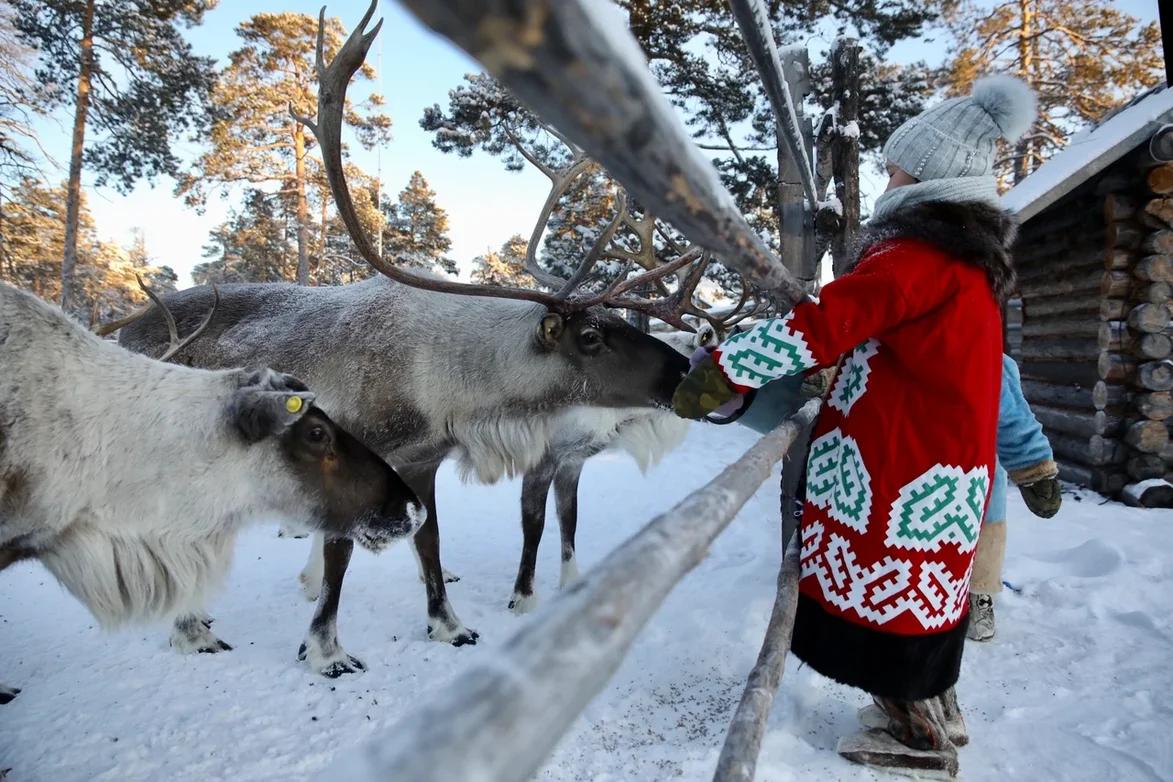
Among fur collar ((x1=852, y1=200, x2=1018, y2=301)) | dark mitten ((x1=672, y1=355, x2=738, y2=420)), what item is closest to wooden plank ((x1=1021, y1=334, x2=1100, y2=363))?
fur collar ((x1=852, y1=200, x2=1018, y2=301))

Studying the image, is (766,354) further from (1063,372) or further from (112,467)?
(1063,372)

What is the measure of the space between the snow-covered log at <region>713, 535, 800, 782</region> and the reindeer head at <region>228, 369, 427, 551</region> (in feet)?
5.18

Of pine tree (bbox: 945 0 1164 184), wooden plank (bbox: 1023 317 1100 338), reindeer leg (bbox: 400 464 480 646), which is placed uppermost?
pine tree (bbox: 945 0 1164 184)

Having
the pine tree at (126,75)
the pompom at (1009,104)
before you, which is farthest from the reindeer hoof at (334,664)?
the pine tree at (126,75)

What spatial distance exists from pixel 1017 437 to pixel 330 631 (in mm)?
3291

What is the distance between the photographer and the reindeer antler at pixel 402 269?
2.28m

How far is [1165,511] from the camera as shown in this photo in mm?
5320

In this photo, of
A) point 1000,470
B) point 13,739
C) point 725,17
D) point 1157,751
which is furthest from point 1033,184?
point 13,739

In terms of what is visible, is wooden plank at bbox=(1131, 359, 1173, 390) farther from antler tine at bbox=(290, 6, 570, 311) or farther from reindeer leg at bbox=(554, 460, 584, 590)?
antler tine at bbox=(290, 6, 570, 311)

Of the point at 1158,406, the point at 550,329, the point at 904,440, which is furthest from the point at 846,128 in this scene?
the point at 1158,406

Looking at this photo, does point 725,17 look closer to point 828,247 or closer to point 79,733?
point 828,247

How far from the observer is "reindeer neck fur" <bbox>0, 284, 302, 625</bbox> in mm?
2064

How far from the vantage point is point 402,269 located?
332cm

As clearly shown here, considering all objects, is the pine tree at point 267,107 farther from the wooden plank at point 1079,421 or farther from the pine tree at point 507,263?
the wooden plank at point 1079,421
